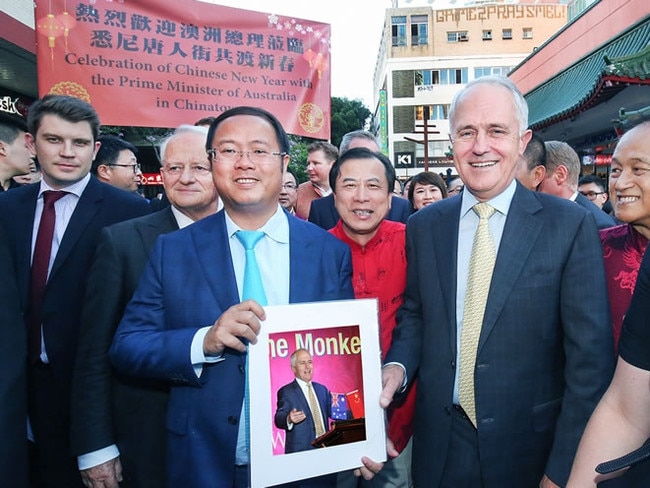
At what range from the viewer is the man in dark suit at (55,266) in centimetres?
252

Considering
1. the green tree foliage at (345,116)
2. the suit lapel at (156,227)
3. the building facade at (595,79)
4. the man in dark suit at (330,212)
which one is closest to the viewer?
the suit lapel at (156,227)

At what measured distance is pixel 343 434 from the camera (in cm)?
160

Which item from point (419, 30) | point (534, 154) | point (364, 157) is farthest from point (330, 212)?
point (419, 30)

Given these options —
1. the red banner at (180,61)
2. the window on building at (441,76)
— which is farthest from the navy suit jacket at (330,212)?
the window on building at (441,76)

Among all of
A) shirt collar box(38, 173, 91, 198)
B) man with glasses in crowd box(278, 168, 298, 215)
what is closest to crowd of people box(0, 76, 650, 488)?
Answer: shirt collar box(38, 173, 91, 198)

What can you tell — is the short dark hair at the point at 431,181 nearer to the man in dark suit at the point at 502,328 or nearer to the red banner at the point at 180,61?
the red banner at the point at 180,61

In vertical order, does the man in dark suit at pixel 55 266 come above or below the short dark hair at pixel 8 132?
below

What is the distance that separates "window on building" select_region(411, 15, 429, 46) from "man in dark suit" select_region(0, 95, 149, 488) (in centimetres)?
4081

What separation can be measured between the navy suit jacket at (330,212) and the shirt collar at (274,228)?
1.89 metres

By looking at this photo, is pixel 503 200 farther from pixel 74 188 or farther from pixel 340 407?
pixel 74 188

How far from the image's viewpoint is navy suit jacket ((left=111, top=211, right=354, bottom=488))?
1680 mm

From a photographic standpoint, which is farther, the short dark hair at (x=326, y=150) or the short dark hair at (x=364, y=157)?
the short dark hair at (x=326, y=150)

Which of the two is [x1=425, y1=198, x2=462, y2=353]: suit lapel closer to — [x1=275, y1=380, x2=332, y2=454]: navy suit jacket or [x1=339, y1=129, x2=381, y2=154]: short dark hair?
[x1=275, y1=380, x2=332, y2=454]: navy suit jacket

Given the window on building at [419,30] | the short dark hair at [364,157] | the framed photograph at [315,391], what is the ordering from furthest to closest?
the window on building at [419,30]
the short dark hair at [364,157]
the framed photograph at [315,391]
